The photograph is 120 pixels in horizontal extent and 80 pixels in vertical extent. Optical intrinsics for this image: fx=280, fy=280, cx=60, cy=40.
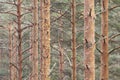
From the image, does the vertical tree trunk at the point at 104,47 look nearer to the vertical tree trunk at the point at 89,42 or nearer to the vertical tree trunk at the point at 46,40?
the vertical tree trunk at the point at 89,42

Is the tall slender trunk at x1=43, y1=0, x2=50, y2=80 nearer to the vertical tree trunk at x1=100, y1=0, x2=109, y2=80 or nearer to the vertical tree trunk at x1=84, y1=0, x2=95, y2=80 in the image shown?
the vertical tree trunk at x1=100, y1=0, x2=109, y2=80

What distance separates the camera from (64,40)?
17.8 m

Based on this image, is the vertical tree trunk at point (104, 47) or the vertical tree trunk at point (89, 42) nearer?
the vertical tree trunk at point (89, 42)

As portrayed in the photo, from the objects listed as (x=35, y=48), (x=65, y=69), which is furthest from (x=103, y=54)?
(x=65, y=69)

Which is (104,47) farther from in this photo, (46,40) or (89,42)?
(46,40)

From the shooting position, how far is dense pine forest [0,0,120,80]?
4965 mm

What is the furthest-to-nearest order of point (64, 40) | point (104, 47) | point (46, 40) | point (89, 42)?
point (64, 40), point (46, 40), point (104, 47), point (89, 42)

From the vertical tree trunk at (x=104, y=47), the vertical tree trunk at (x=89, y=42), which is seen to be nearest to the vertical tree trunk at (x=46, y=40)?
the vertical tree trunk at (x=104, y=47)

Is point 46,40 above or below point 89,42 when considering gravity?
below

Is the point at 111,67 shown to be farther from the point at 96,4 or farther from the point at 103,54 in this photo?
the point at 103,54

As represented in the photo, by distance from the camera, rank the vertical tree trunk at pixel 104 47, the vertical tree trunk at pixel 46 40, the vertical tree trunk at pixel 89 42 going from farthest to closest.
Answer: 1. the vertical tree trunk at pixel 46 40
2. the vertical tree trunk at pixel 104 47
3. the vertical tree trunk at pixel 89 42

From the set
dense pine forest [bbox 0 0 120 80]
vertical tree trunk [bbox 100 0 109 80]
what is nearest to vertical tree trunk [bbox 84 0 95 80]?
dense pine forest [bbox 0 0 120 80]

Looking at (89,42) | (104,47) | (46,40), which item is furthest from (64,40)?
(89,42)

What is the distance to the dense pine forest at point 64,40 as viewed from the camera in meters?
4.96
